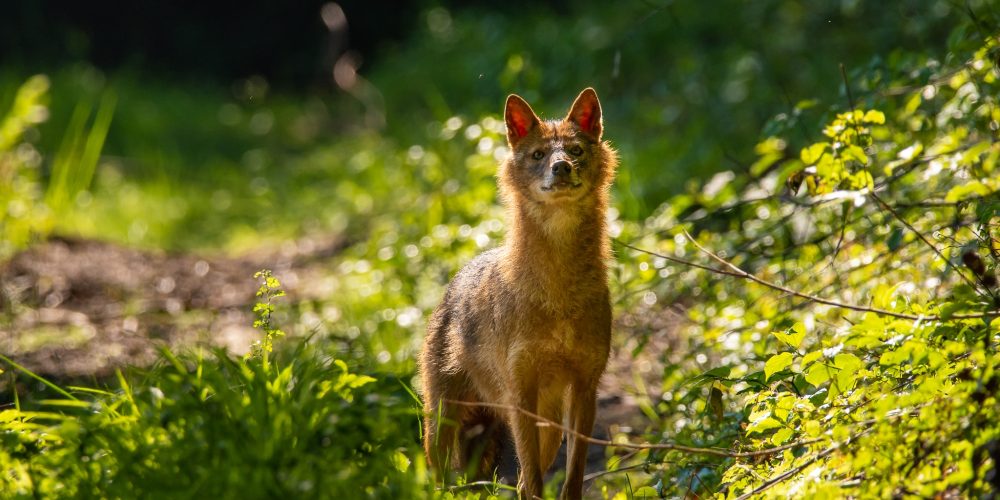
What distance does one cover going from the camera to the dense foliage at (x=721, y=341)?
3.27 meters

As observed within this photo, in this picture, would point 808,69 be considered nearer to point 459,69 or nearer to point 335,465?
point 459,69

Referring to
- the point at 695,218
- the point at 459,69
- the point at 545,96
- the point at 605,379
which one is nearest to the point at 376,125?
the point at 459,69

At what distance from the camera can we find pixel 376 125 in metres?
14.8

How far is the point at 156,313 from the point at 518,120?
12.1ft

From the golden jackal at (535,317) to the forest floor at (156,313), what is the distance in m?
0.68

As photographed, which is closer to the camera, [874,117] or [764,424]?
[764,424]

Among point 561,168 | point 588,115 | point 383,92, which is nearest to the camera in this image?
point 561,168

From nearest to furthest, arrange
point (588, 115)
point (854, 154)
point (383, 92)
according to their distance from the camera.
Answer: point (854, 154) < point (588, 115) < point (383, 92)

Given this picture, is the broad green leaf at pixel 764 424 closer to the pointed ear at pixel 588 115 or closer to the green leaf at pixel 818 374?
the green leaf at pixel 818 374

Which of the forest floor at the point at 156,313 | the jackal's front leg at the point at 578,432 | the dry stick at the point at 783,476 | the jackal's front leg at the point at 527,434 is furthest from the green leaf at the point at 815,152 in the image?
the forest floor at the point at 156,313

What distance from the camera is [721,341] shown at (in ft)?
15.3

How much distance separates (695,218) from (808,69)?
604 centimetres

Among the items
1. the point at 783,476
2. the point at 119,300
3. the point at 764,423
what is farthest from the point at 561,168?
the point at 119,300

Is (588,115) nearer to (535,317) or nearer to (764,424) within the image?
(535,317)
